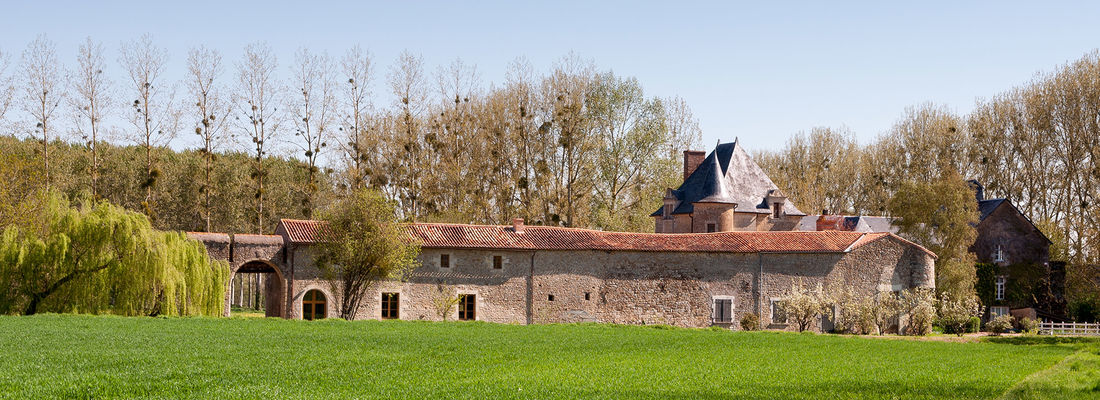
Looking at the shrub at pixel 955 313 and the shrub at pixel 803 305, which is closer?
the shrub at pixel 803 305

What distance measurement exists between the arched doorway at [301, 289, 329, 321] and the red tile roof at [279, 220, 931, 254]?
8.83 ft

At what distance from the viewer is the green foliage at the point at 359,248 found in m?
37.1

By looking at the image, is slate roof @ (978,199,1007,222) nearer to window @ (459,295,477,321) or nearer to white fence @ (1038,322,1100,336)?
white fence @ (1038,322,1100,336)

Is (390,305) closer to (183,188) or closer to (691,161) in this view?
(691,161)

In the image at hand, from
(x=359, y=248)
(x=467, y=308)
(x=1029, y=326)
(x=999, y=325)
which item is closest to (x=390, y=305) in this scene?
(x=359, y=248)

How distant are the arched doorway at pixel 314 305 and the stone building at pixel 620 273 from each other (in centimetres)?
4

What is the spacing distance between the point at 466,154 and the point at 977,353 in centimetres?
3102

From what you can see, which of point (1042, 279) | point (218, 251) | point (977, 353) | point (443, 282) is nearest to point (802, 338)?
point (977, 353)

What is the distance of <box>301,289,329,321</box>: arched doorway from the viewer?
37.6 metres

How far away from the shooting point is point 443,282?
39.0 meters

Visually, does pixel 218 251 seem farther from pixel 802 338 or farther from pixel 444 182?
pixel 802 338

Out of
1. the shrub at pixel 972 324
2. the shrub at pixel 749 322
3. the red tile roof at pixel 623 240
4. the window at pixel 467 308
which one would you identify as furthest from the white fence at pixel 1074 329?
the window at pixel 467 308

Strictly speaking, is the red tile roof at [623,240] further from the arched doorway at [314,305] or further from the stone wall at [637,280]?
the arched doorway at [314,305]

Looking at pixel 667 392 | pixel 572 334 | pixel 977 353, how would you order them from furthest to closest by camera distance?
pixel 572 334
pixel 977 353
pixel 667 392
